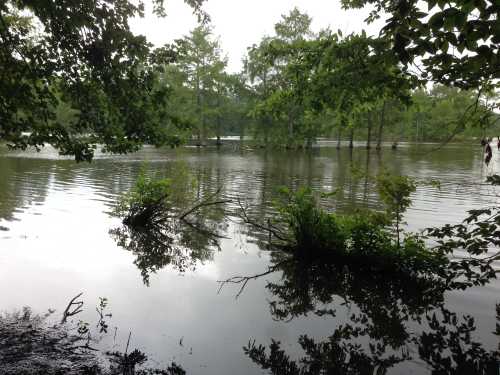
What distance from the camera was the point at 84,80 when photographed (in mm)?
4387

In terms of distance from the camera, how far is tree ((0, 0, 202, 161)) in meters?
4.16

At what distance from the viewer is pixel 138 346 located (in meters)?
4.46

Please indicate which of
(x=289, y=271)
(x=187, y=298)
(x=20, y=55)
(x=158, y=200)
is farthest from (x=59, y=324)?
(x=158, y=200)

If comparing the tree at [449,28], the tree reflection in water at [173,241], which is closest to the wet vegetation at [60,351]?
the tree reflection in water at [173,241]

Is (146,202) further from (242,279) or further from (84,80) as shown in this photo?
(84,80)

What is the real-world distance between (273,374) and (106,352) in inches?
73.5

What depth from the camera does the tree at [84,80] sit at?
4.16m

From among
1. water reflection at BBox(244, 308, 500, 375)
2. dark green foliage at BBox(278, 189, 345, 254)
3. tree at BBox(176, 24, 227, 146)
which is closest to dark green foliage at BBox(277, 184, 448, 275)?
dark green foliage at BBox(278, 189, 345, 254)

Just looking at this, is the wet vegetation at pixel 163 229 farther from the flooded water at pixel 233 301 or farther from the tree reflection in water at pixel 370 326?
the tree reflection in water at pixel 370 326

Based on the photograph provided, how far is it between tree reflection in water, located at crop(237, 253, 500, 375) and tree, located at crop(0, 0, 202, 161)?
9.97 feet

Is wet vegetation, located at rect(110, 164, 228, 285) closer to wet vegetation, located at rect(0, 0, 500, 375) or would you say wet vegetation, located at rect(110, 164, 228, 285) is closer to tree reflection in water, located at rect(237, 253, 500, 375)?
wet vegetation, located at rect(0, 0, 500, 375)

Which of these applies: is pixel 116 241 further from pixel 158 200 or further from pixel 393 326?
pixel 393 326

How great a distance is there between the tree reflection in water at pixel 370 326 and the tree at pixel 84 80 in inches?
120

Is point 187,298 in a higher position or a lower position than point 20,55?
lower
